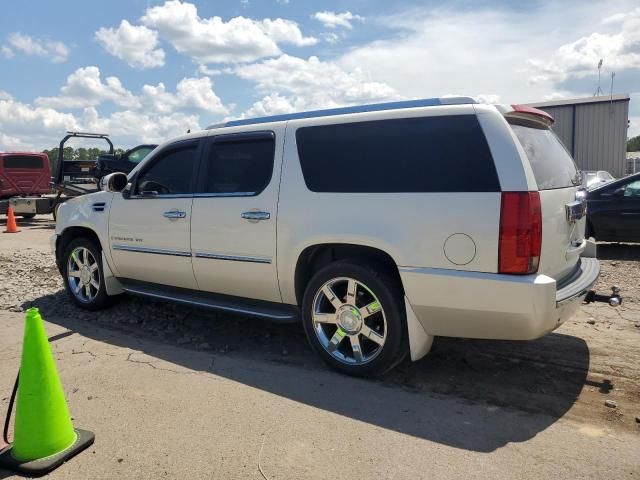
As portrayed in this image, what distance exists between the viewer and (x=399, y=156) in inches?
154

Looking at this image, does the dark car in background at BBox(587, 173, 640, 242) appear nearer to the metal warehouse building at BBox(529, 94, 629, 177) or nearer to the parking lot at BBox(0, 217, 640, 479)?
the parking lot at BBox(0, 217, 640, 479)

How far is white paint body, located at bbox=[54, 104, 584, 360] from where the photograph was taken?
137 inches

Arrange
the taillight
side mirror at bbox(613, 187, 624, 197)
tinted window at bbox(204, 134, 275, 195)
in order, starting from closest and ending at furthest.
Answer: the taillight
tinted window at bbox(204, 134, 275, 195)
side mirror at bbox(613, 187, 624, 197)

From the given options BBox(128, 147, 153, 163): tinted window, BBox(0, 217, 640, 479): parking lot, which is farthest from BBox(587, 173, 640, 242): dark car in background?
BBox(128, 147, 153, 163): tinted window

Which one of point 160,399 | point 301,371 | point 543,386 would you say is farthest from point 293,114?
point 543,386

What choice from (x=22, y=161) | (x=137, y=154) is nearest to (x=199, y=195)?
(x=137, y=154)

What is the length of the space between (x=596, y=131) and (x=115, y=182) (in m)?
28.3

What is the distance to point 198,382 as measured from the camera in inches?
164

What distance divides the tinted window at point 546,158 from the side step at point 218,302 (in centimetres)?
210

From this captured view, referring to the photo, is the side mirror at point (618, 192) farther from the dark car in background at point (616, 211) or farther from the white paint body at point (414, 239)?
the white paint body at point (414, 239)

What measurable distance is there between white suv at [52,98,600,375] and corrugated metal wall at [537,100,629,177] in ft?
86.7

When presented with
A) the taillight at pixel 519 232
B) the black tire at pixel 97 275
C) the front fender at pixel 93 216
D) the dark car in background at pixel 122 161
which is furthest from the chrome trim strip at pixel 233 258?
the dark car in background at pixel 122 161

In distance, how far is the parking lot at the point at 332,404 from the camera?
118 inches

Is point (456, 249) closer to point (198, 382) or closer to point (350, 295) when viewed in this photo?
point (350, 295)
